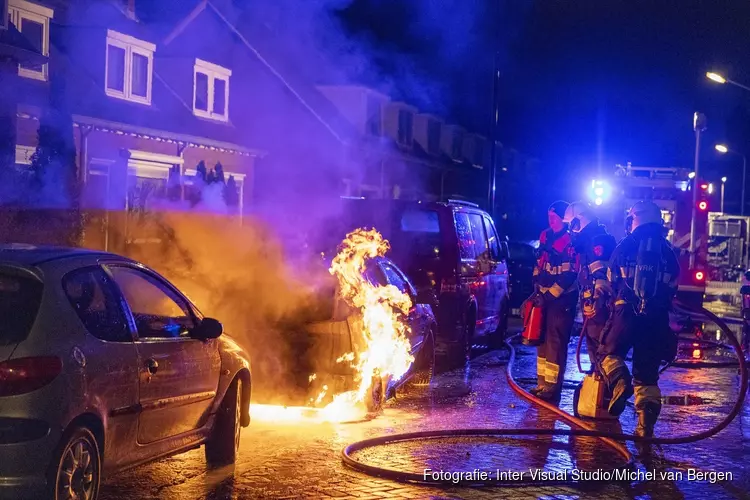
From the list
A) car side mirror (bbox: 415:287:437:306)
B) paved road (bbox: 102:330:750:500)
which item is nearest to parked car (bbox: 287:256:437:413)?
paved road (bbox: 102:330:750:500)

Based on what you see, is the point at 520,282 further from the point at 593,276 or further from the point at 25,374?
the point at 25,374

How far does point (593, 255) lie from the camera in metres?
10.1

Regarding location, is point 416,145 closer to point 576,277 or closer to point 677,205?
point 677,205

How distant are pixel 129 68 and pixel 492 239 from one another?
10.3 meters

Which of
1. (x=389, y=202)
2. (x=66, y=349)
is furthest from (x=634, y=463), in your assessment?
(x=389, y=202)

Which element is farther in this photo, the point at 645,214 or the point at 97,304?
the point at 645,214

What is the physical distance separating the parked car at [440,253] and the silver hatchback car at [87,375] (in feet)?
17.6

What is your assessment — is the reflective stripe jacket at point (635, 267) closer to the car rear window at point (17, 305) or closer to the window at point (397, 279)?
the window at point (397, 279)

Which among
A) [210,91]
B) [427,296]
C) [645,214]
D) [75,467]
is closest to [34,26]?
[210,91]

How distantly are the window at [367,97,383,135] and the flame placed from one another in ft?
77.8

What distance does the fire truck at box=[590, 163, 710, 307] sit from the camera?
2377cm

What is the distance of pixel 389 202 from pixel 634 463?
5.91 meters

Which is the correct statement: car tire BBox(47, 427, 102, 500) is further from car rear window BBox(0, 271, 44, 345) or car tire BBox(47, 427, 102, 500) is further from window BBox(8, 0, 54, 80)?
window BBox(8, 0, 54, 80)

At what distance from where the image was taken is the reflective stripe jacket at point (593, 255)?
9387 mm
